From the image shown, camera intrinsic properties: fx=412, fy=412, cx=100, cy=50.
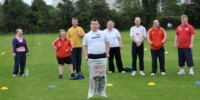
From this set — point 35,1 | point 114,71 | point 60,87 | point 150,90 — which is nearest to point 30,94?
point 60,87

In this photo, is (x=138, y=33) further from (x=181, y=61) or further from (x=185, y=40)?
(x=181, y=61)

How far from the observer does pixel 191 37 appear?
1395cm

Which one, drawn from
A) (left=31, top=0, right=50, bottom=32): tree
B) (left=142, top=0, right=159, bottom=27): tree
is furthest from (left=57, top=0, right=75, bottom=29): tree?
(left=142, top=0, right=159, bottom=27): tree

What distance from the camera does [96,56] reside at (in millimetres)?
9867

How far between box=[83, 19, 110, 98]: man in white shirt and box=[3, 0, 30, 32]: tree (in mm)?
60931

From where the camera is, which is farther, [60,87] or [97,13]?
[97,13]

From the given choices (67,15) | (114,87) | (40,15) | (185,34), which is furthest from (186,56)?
(40,15)

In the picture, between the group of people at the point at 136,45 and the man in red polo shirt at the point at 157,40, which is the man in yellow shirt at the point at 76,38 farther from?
the man in red polo shirt at the point at 157,40

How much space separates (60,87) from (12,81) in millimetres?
2331

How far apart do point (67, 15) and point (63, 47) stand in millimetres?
56340

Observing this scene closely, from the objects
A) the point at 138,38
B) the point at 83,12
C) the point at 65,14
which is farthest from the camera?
the point at 65,14

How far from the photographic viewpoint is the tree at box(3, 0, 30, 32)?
69.4m

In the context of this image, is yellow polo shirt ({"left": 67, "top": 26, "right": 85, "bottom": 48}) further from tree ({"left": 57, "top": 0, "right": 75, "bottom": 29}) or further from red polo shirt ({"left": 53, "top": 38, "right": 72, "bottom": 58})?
tree ({"left": 57, "top": 0, "right": 75, "bottom": 29})

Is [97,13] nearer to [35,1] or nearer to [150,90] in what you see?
[35,1]
